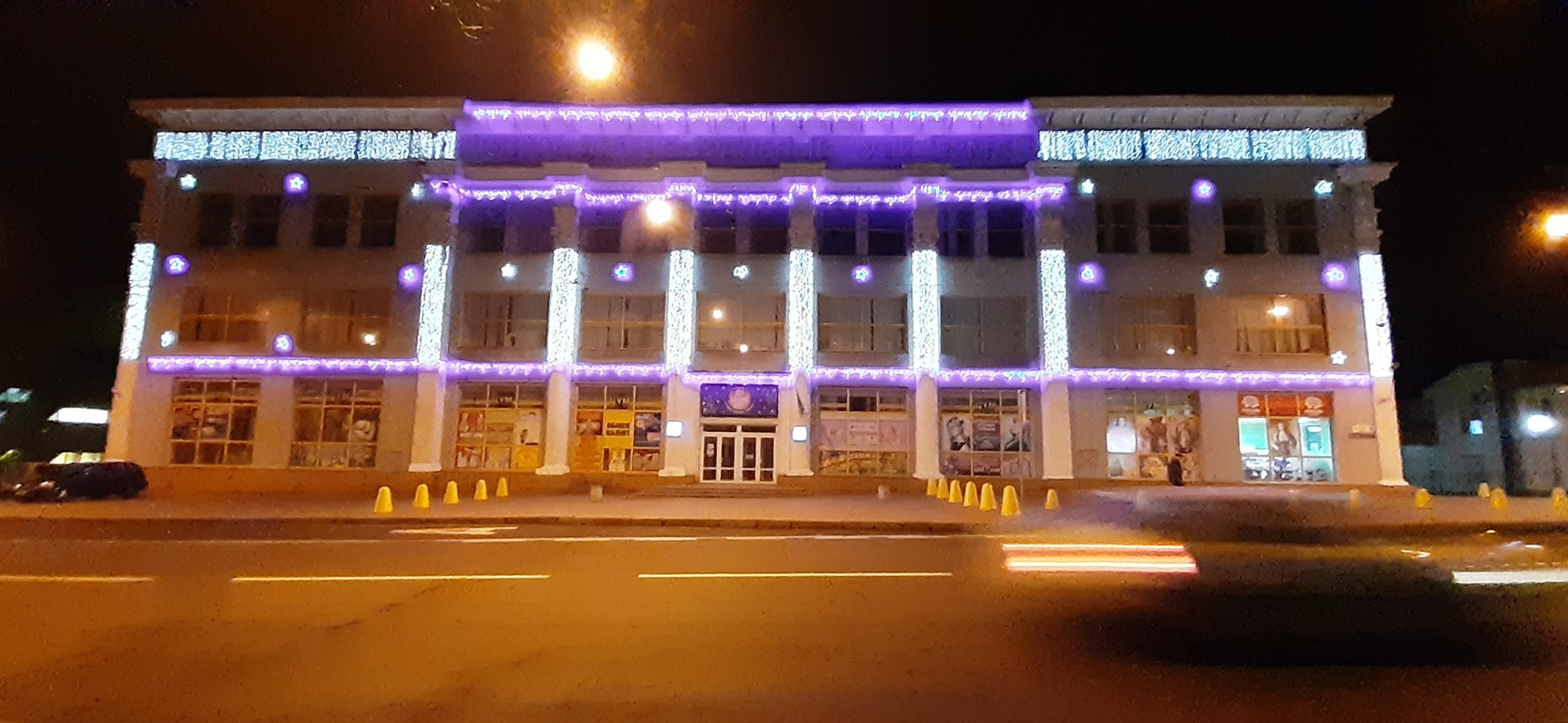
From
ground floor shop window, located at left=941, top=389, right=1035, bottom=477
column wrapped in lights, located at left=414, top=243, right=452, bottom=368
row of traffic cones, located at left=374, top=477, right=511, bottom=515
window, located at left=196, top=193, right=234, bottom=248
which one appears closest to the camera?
row of traffic cones, located at left=374, top=477, right=511, bottom=515

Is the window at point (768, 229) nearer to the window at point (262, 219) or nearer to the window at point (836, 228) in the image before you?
the window at point (836, 228)

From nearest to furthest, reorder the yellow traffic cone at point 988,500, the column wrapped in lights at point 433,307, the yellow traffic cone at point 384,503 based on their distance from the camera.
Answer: the yellow traffic cone at point 384,503, the yellow traffic cone at point 988,500, the column wrapped in lights at point 433,307

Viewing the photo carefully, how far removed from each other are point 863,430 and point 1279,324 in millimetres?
14054

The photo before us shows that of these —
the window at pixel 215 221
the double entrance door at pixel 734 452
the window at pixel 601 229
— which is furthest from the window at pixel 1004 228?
the window at pixel 215 221

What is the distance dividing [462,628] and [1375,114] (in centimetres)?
3176

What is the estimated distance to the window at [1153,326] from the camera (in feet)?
91.9

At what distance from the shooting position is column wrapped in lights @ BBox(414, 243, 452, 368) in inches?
1120

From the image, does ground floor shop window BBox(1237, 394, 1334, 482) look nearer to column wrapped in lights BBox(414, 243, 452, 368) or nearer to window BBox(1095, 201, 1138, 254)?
window BBox(1095, 201, 1138, 254)

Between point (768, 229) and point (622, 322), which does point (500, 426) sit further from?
point (768, 229)

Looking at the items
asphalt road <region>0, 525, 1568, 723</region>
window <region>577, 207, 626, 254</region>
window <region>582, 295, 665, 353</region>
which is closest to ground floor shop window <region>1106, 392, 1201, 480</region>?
window <region>582, 295, 665, 353</region>

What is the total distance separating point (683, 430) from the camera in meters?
28.5

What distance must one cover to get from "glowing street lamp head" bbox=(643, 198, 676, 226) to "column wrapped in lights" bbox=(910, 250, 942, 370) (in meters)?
8.42

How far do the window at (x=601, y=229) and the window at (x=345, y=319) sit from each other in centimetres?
696

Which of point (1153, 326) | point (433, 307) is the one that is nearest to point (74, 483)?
point (433, 307)
